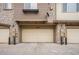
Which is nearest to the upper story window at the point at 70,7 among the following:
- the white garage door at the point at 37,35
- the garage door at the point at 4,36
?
the white garage door at the point at 37,35

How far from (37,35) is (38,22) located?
0.40 m

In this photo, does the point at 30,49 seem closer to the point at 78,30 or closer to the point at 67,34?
the point at 67,34

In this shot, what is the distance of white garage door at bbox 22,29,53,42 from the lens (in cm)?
427

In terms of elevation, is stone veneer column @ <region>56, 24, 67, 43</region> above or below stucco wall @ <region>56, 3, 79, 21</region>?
below

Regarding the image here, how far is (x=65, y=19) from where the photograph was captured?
4.17 meters

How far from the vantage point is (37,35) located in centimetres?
431

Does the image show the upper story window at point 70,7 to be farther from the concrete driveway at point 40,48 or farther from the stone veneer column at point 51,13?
the concrete driveway at point 40,48

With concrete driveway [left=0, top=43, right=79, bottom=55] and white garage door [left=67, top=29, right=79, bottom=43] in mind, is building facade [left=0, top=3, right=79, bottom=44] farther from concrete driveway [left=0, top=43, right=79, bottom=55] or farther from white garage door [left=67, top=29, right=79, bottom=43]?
concrete driveway [left=0, top=43, right=79, bottom=55]

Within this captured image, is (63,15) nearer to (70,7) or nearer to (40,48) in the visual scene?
(70,7)

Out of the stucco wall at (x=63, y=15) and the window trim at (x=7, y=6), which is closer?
the window trim at (x=7, y=6)

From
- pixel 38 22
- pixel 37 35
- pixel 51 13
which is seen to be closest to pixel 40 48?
pixel 37 35

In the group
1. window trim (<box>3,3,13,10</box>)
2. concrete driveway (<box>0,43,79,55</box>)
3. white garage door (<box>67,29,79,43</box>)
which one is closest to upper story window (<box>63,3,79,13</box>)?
white garage door (<box>67,29,79,43</box>)

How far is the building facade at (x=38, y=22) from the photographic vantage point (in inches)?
157

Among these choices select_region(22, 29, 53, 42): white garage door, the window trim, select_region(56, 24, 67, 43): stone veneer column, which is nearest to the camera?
the window trim
